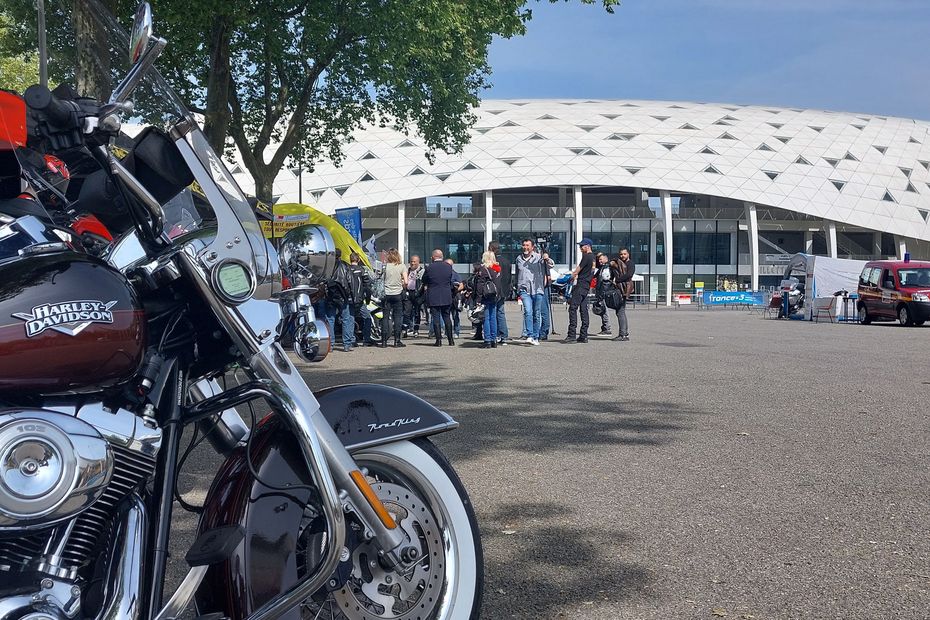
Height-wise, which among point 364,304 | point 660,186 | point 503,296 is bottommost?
point 364,304

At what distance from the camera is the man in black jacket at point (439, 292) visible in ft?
51.3

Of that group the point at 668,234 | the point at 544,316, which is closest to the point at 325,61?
the point at 544,316

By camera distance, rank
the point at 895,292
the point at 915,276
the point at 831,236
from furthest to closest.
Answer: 1. the point at 831,236
2. the point at 915,276
3. the point at 895,292

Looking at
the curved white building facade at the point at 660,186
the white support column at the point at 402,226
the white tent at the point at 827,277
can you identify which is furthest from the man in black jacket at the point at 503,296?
the white support column at the point at 402,226

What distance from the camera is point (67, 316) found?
72.1 inches

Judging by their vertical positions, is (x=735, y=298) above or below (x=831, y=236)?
below

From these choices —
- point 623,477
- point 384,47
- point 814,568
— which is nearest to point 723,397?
point 623,477

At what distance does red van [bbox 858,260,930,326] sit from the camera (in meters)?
23.2

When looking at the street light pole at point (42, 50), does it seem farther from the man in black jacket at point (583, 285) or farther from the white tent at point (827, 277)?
the white tent at point (827, 277)

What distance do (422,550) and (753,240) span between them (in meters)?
64.3

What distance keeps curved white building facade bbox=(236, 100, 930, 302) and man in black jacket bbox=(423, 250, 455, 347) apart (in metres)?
46.8

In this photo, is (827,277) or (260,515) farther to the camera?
(827,277)

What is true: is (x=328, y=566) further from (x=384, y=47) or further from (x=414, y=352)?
(x=384, y=47)

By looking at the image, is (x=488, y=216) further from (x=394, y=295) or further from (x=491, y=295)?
(x=491, y=295)
